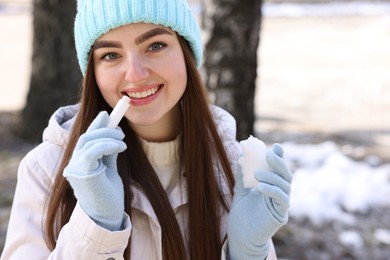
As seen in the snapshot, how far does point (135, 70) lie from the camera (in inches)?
73.7

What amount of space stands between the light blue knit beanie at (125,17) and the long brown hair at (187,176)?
0.06 meters

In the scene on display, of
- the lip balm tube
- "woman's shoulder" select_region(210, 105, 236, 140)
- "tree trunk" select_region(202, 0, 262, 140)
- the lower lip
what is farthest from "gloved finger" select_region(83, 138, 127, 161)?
"tree trunk" select_region(202, 0, 262, 140)

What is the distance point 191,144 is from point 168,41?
343 mm

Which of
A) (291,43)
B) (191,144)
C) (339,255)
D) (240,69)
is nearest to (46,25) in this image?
(240,69)

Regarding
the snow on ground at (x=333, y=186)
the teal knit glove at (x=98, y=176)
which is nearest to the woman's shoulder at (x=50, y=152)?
the teal knit glove at (x=98, y=176)

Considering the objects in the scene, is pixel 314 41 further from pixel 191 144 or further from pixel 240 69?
pixel 191 144

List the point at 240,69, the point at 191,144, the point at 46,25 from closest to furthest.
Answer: the point at 191,144
the point at 240,69
the point at 46,25

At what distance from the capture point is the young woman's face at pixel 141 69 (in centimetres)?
190

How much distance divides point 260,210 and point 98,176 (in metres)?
0.47

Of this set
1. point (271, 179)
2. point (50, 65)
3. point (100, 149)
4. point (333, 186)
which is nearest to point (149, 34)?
point (100, 149)

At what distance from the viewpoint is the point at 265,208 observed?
183cm

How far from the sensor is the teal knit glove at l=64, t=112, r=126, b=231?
167 cm

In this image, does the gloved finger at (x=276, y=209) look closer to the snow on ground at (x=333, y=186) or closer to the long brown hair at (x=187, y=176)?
the long brown hair at (x=187, y=176)

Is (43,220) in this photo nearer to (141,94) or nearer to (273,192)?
(141,94)
